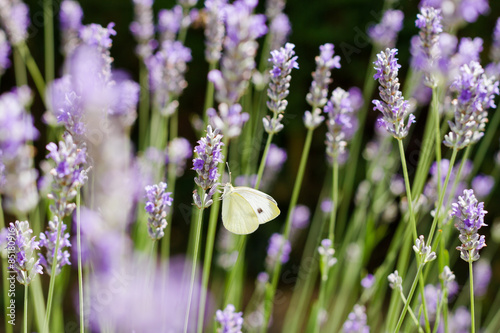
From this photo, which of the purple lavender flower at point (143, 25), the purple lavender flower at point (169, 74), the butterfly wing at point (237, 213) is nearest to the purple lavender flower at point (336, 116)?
the butterfly wing at point (237, 213)

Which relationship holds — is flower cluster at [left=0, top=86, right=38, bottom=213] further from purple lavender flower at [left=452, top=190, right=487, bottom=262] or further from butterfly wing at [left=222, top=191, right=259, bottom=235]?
purple lavender flower at [left=452, top=190, right=487, bottom=262]

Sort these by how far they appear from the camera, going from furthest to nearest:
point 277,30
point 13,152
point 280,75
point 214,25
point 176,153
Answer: point 277,30 < point 176,153 < point 214,25 < point 280,75 < point 13,152

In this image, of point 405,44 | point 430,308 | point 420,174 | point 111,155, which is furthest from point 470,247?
point 405,44

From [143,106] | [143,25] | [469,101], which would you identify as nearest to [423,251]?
[469,101]

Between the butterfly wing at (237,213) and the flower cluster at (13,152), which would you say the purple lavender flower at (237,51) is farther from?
the flower cluster at (13,152)

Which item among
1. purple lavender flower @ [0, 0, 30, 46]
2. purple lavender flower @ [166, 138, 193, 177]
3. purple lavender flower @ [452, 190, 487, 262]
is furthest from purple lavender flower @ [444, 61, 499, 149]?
purple lavender flower @ [0, 0, 30, 46]

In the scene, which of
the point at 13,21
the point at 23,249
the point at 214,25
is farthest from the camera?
the point at 13,21

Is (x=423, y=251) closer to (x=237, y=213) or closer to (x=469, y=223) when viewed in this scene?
(x=469, y=223)

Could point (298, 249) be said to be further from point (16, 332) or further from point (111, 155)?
point (111, 155)
